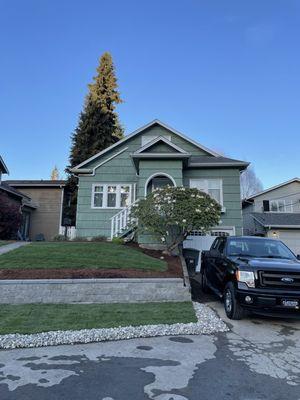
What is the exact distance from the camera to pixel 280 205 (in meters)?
28.0

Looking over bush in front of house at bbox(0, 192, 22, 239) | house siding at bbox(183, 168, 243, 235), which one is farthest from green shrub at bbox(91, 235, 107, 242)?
house siding at bbox(183, 168, 243, 235)

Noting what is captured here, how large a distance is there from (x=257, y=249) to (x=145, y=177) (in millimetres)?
7426

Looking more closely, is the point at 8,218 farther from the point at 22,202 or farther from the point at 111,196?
the point at 22,202

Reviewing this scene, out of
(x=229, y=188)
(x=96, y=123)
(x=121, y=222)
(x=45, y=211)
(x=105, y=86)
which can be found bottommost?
(x=121, y=222)

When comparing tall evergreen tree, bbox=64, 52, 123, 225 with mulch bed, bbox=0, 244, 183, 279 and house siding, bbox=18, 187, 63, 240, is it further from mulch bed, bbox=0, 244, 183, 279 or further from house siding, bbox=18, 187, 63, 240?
→ mulch bed, bbox=0, 244, 183, 279

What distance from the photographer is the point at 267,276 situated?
618cm

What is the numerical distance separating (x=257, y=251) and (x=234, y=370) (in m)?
4.15

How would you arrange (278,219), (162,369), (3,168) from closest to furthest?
1. (162,369)
2. (3,168)
3. (278,219)

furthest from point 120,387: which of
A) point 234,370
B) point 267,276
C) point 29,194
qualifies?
point 29,194

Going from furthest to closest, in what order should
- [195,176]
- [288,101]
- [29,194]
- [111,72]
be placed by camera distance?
[111,72], [29,194], [288,101], [195,176]

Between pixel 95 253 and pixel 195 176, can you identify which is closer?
pixel 95 253

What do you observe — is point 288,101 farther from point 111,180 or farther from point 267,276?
point 267,276

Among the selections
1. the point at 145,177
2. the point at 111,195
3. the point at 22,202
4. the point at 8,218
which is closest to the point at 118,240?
the point at 145,177

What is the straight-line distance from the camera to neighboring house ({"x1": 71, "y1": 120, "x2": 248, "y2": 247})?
1427cm
